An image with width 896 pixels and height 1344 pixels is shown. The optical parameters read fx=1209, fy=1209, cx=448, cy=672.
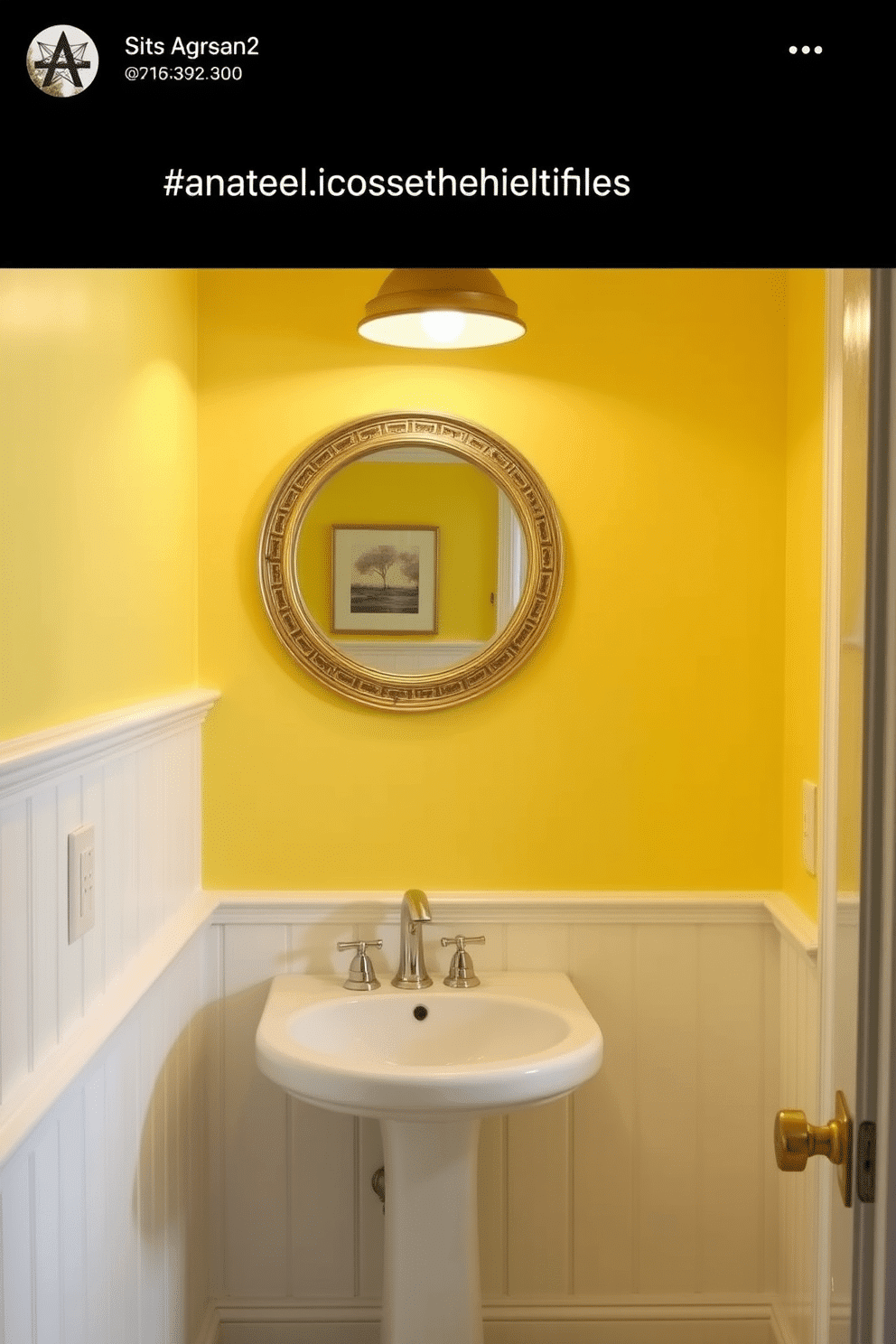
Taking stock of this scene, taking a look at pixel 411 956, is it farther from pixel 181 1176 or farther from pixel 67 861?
pixel 67 861

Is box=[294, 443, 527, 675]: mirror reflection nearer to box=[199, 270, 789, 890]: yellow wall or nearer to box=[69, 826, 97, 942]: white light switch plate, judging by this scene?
box=[199, 270, 789, 890]: yellow wall

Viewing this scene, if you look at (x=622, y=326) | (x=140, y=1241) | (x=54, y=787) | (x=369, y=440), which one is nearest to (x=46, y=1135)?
(x=54, y=787)

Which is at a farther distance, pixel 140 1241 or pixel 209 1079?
pixel 209 1079

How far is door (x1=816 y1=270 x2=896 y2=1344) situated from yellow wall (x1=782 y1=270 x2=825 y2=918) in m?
1.23

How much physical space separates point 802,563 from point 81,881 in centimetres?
137

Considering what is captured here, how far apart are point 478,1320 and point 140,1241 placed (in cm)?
60

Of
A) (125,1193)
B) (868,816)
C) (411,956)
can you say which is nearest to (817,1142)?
(868,816)

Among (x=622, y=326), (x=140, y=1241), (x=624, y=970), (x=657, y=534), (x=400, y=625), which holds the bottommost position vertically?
(x=140, y=1241)

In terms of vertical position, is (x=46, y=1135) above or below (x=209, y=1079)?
above
